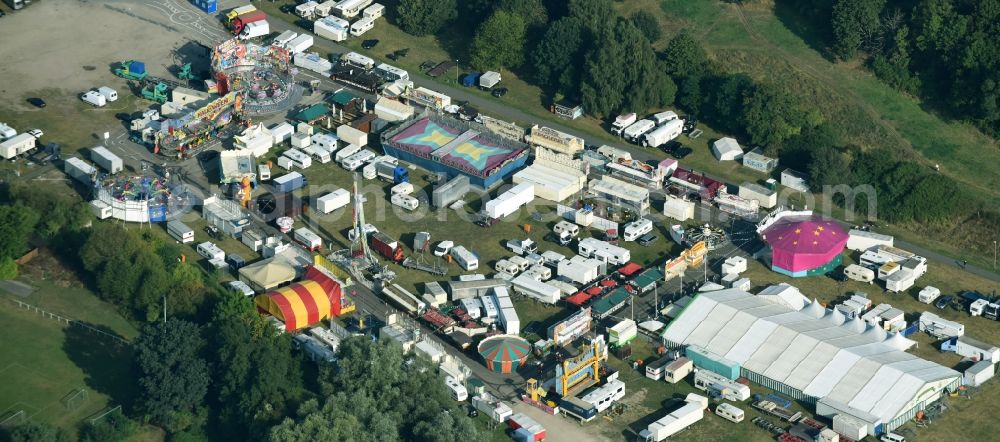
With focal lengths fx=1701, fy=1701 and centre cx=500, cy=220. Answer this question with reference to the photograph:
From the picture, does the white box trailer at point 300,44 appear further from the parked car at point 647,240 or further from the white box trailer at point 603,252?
the parked car at point 647,240

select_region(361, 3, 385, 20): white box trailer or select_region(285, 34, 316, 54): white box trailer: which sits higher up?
select_region(361, 3, 385, 20): white box trailer

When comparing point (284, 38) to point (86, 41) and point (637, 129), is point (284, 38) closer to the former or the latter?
point (86, 41)

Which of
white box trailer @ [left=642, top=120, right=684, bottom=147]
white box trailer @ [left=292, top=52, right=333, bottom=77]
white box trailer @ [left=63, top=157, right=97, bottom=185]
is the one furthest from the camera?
white box trailer @ [left=292, top=52, right=333, bottom=77]

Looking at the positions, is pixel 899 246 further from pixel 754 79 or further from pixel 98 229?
pixel 98 229

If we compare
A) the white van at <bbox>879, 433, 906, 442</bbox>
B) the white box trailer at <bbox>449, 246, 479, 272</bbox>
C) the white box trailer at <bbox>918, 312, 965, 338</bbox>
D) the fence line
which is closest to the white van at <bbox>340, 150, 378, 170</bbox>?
the white box trailer at <bbox>449, 246, 479, 272</bbox>

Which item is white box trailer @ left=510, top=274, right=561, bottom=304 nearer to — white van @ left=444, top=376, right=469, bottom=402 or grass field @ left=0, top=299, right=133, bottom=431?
white van @ left=444, top=376, right=469, bottom=402
